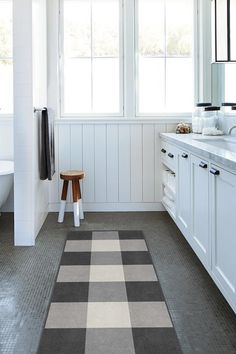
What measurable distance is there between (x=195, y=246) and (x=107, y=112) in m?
2.28

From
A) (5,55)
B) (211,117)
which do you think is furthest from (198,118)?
(5,55)

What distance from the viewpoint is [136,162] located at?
15.3 ft

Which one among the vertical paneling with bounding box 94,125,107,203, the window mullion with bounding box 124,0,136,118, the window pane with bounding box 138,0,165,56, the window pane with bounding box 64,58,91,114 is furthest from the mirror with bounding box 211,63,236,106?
the window pane with bounding box 64,58,91,114

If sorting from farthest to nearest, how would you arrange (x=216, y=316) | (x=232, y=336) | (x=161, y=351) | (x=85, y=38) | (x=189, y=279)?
1. (x=85, y=38)
2. (x=189, y=279)
3. (x=216, y=316)
4. (x=232, y=336)
5. (x=161, y=351)

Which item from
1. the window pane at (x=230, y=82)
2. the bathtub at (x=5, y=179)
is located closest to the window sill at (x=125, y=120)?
the window pane at (x=230, y=82)

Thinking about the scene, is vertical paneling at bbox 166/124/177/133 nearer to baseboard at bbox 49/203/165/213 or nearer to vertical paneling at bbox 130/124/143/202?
vertical paneling at bbox 130/124/143/202

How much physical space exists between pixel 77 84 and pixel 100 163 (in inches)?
35.0

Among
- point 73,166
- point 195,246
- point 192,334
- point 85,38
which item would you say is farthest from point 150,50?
point 192,334

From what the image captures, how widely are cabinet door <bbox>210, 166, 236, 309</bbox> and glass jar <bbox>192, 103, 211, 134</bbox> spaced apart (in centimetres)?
182

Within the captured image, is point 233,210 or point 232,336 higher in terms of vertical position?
point 233,210

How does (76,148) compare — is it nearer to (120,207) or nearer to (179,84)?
(120,207)

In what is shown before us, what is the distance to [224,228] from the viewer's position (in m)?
2.09

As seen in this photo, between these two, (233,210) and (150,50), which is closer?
(233,210)

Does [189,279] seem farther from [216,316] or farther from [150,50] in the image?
[150,50]
